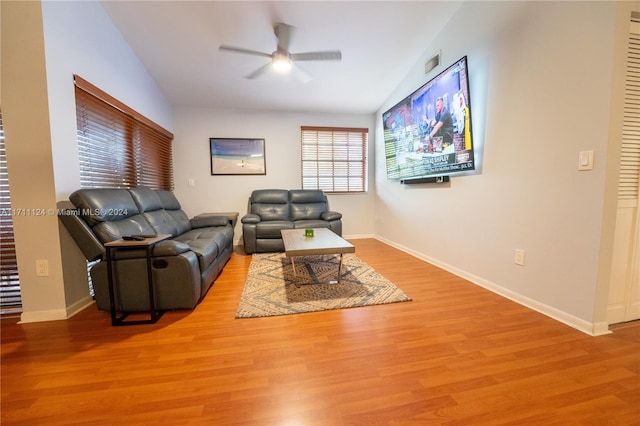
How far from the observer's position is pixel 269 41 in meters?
2.79

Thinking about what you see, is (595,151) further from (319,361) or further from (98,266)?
(98,266)

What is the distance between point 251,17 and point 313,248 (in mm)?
2440

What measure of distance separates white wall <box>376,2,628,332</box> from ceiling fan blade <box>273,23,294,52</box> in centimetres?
181

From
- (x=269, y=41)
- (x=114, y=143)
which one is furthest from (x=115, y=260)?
(x=269, y=41)

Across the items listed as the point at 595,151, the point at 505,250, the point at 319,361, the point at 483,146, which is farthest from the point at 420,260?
the point at 319,361

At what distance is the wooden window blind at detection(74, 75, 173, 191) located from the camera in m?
2.15

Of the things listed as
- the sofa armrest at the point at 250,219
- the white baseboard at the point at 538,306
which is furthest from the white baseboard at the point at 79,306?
the white baseboard at the point at 538,306

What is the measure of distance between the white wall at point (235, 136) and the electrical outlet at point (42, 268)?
101 inches

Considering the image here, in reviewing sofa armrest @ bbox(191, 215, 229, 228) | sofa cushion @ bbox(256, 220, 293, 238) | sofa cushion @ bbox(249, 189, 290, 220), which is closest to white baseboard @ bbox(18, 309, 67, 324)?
sofa armrest @ bbox(191, 215, 229, 228)

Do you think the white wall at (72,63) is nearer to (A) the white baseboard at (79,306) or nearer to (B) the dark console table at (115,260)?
(B) the dark console table at (115,260)

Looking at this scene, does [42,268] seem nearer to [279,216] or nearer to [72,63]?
[72,63]

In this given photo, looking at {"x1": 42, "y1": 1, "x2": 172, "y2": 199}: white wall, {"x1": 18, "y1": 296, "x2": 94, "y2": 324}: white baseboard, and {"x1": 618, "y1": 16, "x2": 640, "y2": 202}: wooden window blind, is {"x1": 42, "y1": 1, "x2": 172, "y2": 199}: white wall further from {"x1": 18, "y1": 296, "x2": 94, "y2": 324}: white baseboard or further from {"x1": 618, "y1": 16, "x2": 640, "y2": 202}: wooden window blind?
{"x1": 618, "y1": 16, "x2": 640, "y2": 202}: wooden window blind

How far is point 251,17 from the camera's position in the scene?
2480mm

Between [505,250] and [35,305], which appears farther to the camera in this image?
[505,250]
